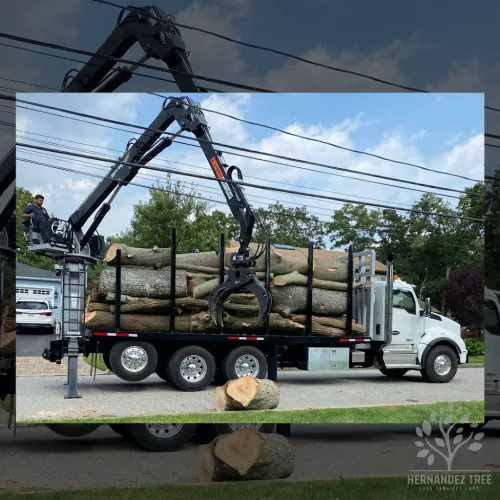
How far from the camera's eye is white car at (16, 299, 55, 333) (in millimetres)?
7352

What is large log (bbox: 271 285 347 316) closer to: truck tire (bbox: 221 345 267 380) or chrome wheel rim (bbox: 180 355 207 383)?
truck tire (bbox: 221 345 267 380)

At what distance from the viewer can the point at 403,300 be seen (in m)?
7.81

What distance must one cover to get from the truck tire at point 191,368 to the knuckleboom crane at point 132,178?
0.40 meters

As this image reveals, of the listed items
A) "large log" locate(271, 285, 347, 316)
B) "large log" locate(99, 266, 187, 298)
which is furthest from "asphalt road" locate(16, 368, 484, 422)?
"large log" locate(99, 266, 187, 298)

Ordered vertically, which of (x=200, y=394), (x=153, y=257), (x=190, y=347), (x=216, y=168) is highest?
(x=216, y=168)

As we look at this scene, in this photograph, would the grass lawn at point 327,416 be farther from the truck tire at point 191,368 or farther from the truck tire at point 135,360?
the truck tire at point 135,360

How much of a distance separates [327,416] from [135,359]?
1.97 metres

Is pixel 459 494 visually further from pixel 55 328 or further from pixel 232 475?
pixel 55 328

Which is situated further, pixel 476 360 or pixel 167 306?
pixel 476 360

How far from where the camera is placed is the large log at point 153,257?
7.23 metres

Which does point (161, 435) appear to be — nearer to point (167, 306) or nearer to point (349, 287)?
point (167, 306)

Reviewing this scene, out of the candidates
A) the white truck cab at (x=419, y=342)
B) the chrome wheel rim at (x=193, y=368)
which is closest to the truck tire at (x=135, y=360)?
the chrome wheel rim at (x=193, y=368)

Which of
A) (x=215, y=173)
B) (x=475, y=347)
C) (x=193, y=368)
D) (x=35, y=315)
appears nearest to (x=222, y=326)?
(x=193, y=368)

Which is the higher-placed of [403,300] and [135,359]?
[403,300]
